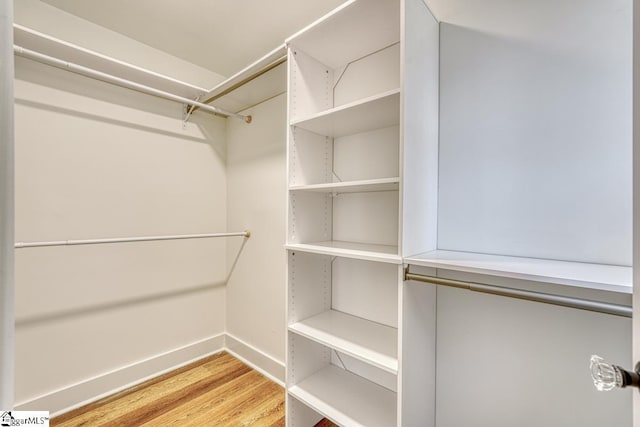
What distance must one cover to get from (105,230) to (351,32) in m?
1.99

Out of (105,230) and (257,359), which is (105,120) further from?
(257,359)

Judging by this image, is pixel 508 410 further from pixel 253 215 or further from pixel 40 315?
pixel 40 315

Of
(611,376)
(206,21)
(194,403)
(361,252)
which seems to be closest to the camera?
(611,376)

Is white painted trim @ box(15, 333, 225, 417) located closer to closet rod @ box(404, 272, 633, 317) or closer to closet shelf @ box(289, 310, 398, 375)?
closet shelf @ box(289, 310, 398, 375)

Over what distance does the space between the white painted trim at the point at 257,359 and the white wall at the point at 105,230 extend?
0.51 feet

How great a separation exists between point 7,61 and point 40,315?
1.89 meters

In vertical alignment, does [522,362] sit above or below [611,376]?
below

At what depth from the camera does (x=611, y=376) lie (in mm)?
443

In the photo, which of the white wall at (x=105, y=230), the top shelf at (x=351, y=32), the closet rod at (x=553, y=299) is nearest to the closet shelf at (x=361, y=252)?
the closet rod at (x=553, y=299)

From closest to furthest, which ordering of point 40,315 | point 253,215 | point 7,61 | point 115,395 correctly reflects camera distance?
point 7,61 < point 40,315 < point 115,395 < point 253,215

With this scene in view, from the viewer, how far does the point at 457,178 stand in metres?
1.23

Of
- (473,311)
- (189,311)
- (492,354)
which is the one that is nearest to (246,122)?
(189,311)

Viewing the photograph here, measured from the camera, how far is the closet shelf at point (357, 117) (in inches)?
44.3

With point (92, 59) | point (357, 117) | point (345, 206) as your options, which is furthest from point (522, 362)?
point (92, 59)
